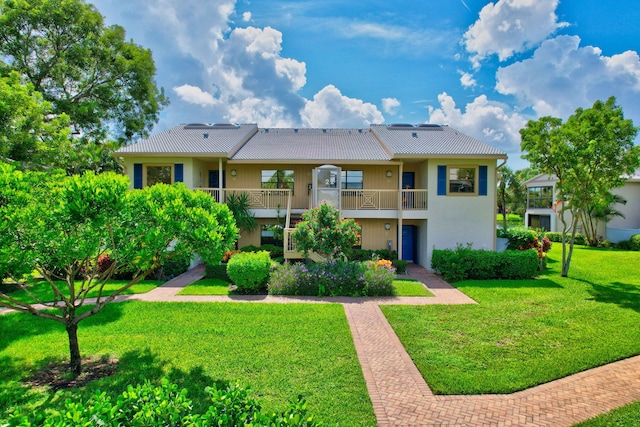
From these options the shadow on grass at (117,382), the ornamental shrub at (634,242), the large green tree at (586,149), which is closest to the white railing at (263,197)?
the shadow on grass at (117,382)

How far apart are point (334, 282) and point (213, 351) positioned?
5.50 metres

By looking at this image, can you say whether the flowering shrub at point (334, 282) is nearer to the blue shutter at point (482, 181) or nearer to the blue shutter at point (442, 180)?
the blue shutter at point (442, 180)

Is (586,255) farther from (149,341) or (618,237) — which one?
(149,341)

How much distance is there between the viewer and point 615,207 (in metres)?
24.8

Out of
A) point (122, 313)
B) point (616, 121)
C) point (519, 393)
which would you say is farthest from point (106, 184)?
point (616, 121)

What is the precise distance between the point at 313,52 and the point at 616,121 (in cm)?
1180

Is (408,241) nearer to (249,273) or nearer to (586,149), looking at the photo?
(586,149)

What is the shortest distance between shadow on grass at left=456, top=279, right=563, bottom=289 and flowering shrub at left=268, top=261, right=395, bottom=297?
3474 millimetres

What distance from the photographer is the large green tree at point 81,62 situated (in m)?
17.5

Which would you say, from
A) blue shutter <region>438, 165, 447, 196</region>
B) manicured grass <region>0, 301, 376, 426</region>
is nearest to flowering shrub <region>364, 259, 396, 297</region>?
manicured grass <region>0, 301, 376, 426</region>

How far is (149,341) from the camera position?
7.37 meters

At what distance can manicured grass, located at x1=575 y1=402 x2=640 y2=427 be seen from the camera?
183 inches

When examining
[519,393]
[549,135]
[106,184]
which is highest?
[549,135]

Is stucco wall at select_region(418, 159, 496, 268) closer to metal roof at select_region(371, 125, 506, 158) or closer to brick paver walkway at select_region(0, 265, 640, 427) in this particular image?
metal roof at select_region(371, 125, 506, 158)
